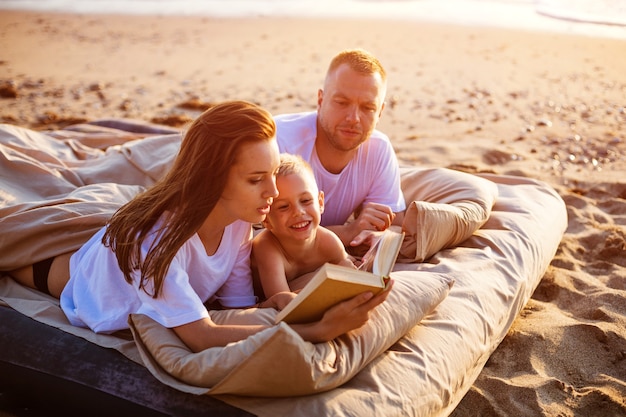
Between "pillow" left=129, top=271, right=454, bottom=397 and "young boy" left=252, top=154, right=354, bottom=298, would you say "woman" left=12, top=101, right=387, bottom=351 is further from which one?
"young boy" left=252, top=154, right=354, bottom=298

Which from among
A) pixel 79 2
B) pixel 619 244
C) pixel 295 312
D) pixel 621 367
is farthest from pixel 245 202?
pixel 79 2

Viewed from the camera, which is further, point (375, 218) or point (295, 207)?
point (375, 218)

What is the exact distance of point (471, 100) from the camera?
25.6 ft

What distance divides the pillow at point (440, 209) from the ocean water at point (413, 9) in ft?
24.7

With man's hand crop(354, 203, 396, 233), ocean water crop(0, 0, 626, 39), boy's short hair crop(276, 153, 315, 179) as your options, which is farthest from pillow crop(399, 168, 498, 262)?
ocean water crop(0, 0, 626, 39)

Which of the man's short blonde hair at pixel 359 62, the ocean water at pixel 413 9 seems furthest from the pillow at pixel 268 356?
the ocean water at pixel 413 9

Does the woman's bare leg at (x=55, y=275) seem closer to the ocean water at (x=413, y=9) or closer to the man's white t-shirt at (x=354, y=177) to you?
the man's white t-shirt at (x=354, y=177)

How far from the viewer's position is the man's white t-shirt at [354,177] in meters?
4.01

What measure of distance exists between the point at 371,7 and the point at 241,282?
34.8 ft

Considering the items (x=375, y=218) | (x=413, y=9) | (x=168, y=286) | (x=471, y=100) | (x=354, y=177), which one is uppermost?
(x=168, y=286)

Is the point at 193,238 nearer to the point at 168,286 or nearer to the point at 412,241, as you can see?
the point at 168,286

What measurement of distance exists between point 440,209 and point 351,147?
2.07 feet

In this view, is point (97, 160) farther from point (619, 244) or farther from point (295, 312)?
point (619, 244)

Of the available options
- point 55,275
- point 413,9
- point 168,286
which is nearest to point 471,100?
point 413,9
